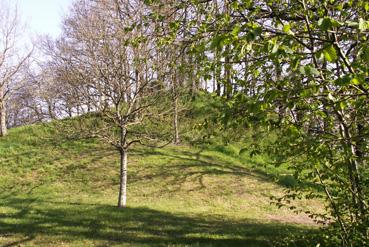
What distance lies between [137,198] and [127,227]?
204 inches

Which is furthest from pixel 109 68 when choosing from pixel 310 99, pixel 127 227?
pixel 310 99

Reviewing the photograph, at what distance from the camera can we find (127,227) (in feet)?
36.8

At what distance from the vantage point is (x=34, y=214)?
42.6 feet

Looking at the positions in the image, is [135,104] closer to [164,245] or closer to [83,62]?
[83,62]

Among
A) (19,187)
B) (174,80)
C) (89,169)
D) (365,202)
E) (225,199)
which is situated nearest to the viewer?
(365,202)

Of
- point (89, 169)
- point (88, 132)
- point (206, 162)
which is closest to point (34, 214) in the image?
point (88, 132)

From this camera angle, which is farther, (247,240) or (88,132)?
(88,132)

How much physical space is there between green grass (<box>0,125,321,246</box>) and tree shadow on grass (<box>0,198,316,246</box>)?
3 cm

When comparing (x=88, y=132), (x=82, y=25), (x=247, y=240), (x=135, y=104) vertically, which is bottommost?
(x=247, y=240)

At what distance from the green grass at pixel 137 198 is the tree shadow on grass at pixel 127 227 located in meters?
0.03

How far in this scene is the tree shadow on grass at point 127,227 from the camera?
9.76 m

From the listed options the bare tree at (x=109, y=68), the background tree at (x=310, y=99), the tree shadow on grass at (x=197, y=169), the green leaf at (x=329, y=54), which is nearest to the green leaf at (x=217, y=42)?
the background tree at (x=310, y=99)

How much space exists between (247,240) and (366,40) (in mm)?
7748

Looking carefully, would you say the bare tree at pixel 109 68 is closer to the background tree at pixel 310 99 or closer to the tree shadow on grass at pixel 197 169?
the tree shadow on grass at pixel 197 169
